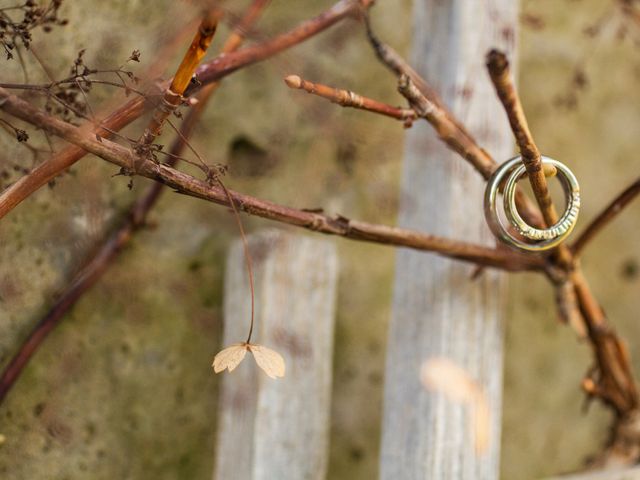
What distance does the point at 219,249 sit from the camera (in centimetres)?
120

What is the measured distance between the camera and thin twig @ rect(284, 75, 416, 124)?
70 centimetres

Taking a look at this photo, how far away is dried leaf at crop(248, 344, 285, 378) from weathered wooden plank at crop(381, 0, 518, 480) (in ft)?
1.24

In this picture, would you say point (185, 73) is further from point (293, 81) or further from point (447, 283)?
point (447, 283)

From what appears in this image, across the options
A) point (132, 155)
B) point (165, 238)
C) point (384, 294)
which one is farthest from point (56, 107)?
point (384, 294)

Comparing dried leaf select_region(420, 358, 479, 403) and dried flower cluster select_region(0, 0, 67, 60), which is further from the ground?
dried flower cluster select_region(0, 0, 67, 60)

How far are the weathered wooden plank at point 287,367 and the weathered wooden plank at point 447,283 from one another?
10cm

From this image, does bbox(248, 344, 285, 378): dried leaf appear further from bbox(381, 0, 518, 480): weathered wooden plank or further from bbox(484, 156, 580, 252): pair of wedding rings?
bbox(381, 0, 518, 480): weathered wooden plank

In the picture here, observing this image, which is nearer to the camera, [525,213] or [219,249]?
[525,213]

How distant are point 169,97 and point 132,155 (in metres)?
0.05

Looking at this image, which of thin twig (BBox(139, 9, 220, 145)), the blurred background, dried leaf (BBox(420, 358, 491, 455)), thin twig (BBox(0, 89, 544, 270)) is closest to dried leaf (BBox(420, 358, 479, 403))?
dried leaf (BBox(420, 358, 491, 455))

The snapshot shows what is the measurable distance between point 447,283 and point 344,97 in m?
0.37

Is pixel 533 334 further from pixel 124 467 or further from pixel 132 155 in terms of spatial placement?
pixel 132 155

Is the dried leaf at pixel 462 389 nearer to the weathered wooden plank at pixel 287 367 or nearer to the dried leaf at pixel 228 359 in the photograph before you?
the weathered wooden plank at pixel 287 367

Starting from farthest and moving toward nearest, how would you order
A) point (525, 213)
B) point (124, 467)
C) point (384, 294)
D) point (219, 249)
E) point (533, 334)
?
1. point (533, 334)
2. point (384, 294)
3. point (219, 249)
4. point (124, 467)
5. point (525, 213)
